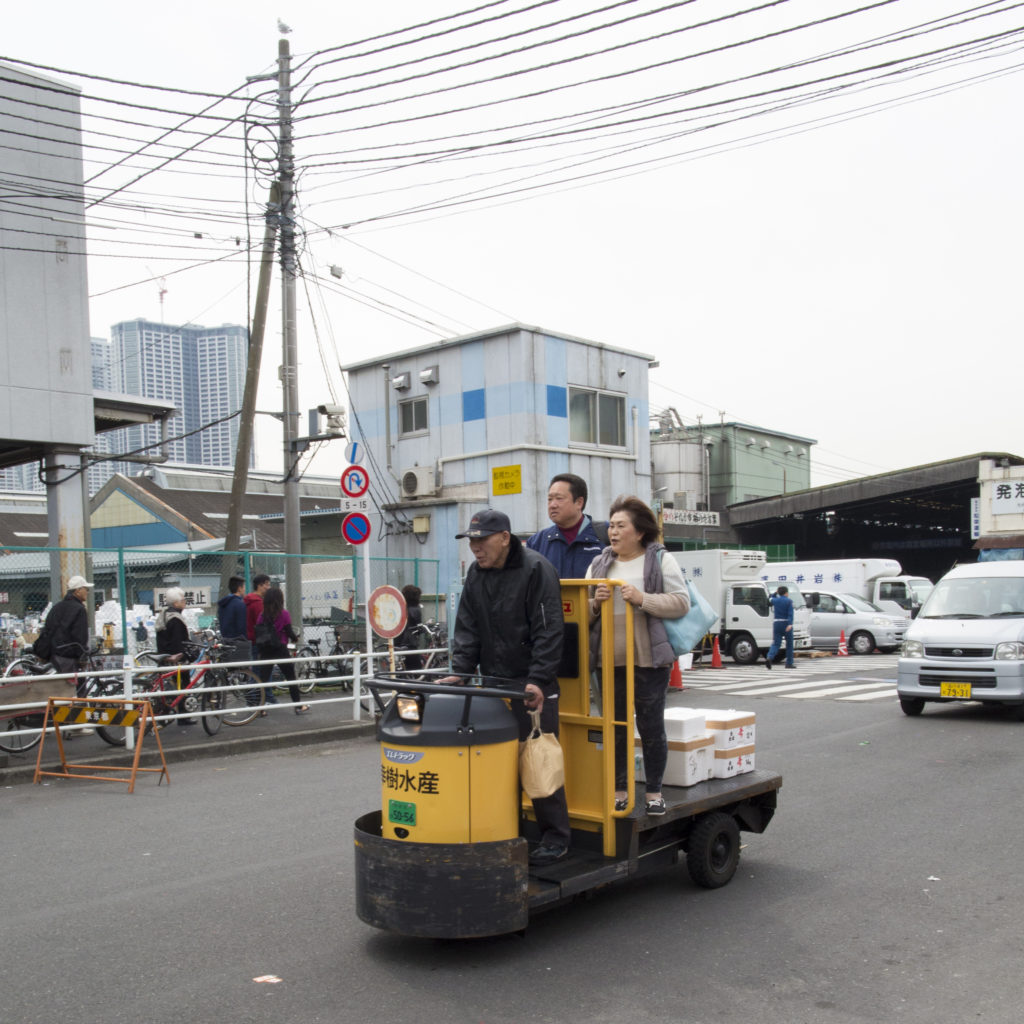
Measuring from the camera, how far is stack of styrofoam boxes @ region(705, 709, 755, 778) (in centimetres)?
596

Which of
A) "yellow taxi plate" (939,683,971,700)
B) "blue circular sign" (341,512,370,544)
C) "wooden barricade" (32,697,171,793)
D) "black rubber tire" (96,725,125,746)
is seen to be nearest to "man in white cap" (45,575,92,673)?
"black rubber tire" (96,725,125,746)

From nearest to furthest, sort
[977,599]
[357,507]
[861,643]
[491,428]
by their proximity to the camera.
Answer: [357,507], [977,599], [491,428], [861,643]

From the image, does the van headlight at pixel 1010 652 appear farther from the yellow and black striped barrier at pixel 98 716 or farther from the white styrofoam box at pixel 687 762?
the yellow and black striped barrier at pixel 98 716

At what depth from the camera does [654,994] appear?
4199 mm

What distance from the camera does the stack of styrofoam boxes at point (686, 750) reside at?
572 centimetres

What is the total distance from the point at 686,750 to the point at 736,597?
1924 centimetres

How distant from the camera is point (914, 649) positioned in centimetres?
1291

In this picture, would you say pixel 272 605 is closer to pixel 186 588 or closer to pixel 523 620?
pixel 186 588

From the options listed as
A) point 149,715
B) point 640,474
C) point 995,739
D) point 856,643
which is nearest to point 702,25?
point 995,739

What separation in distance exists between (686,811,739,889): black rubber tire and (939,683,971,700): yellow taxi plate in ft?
24.8

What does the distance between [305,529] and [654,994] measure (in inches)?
1001

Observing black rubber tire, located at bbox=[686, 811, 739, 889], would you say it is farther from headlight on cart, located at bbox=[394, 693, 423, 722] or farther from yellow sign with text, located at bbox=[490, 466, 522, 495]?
yellow sign with text, located at bbox=[490, 466, 522, 495]

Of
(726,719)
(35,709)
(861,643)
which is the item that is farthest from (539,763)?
(861,643)

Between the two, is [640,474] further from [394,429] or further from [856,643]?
[856,643]
